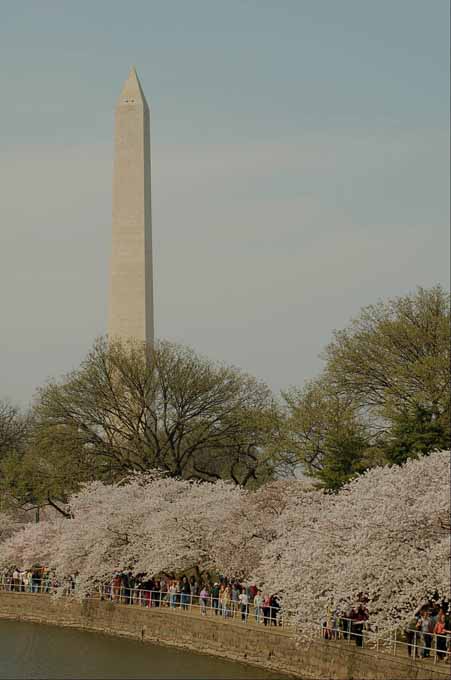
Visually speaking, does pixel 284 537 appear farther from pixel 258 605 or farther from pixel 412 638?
pixel 412 638

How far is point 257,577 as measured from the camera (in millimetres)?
37531

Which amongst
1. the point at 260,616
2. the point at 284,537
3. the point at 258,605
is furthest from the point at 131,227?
the point at 260,616

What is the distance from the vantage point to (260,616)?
35.7m

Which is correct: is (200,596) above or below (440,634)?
above

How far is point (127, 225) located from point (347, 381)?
18.1 metres

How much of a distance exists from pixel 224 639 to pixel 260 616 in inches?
48.5

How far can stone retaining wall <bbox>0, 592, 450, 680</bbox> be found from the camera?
2897 centimetres

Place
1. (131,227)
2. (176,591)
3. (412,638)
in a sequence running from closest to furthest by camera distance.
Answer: (412,638) → (176,591) → (131,227)

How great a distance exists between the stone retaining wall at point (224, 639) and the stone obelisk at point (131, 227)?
17944mm

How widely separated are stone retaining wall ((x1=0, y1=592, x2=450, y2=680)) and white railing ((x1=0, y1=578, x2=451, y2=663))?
1.31ft

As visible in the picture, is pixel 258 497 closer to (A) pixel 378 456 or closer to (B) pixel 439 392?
(A) pixel 378 456

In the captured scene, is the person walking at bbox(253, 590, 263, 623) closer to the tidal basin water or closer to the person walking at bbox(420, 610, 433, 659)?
the tidal basin water

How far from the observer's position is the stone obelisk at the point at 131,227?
61.7 m

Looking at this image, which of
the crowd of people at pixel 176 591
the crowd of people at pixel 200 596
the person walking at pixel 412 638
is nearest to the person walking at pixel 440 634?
the person walking at pixel 412 638
